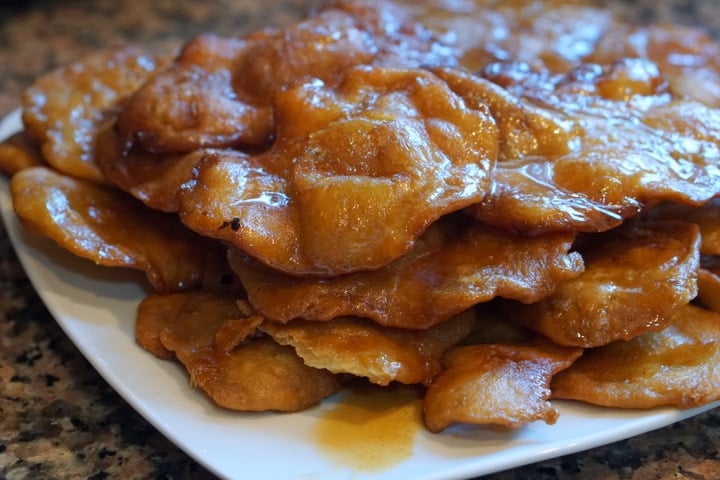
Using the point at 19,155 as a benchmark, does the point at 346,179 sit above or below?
above

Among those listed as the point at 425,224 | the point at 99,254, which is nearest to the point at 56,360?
the point at 99,254

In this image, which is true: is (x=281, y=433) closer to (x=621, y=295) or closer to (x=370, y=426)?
(x=370, y=426)

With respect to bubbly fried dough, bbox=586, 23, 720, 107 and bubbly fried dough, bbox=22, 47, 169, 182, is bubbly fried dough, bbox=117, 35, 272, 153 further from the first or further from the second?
bubbly fried dough, bbox=586, 23, 720, 107

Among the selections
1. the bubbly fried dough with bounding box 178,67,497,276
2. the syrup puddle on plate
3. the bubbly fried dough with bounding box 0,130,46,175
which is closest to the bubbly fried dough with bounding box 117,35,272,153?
the bubbly fried dough with bounding box 178,67,497,276

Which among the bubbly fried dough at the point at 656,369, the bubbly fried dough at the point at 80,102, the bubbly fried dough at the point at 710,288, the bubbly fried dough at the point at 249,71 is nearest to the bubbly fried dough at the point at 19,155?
the bubbly fried dough at the point at 80,102

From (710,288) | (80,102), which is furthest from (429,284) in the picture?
(80,102)

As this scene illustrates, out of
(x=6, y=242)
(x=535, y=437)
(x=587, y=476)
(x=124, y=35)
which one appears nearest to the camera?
(x=535, y=437)

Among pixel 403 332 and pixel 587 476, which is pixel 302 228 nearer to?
pixel 403 332

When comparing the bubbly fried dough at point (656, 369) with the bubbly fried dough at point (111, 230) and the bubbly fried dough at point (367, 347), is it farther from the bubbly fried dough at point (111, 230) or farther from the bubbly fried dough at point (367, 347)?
the bubbly fried dough at point (111, 230)
